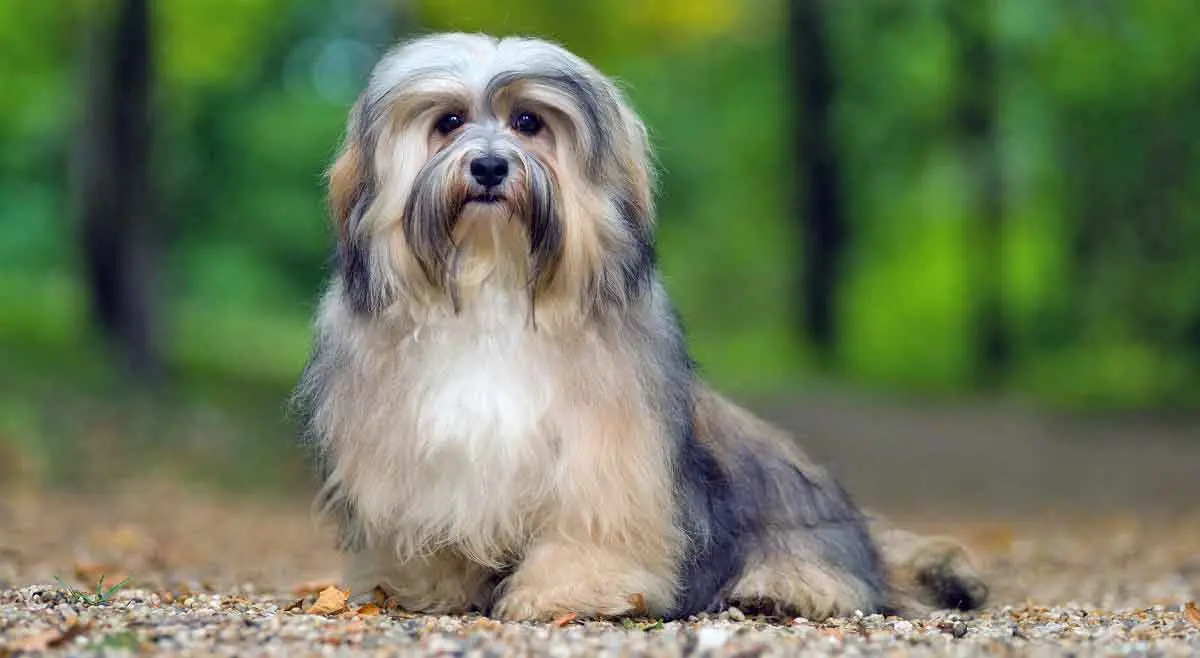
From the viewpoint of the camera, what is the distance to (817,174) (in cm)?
2570

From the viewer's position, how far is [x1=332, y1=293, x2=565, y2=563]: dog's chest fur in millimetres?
5477

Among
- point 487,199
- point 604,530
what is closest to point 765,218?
point 604,530

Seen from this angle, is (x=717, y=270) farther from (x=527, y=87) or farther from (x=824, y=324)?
(x=527, y=87)

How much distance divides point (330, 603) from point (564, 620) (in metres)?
0.81

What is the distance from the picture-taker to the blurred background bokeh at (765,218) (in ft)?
50.0

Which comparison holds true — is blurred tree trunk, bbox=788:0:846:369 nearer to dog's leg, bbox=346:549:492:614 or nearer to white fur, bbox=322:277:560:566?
dog's leg, bbox=346:549:492:614

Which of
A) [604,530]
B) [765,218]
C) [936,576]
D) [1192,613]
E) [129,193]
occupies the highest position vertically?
[765,218]

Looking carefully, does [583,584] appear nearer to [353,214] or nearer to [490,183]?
[490,183]

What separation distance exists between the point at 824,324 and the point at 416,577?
799 inches

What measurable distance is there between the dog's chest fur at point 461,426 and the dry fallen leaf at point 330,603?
0.31m

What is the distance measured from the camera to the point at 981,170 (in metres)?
23.2

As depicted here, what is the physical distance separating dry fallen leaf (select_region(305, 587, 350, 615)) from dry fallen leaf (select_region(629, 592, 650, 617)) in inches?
37.0

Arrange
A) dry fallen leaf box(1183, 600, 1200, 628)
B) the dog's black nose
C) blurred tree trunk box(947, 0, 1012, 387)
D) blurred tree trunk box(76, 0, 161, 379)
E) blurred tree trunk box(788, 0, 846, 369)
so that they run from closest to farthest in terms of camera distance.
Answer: the dog's black nose → dry fallen leaf box(1183, 600, 1200, 628) → blurred tree trunk box(76, 0, 161, 379) → blurred tree trunk box(947, 0, 1012, 387) → blurred tree trunk box(788, 0, 846, 369)

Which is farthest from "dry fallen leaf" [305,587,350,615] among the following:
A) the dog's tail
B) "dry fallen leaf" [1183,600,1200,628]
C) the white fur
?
"dry fallen leaf" [1183,600,1200,628]
